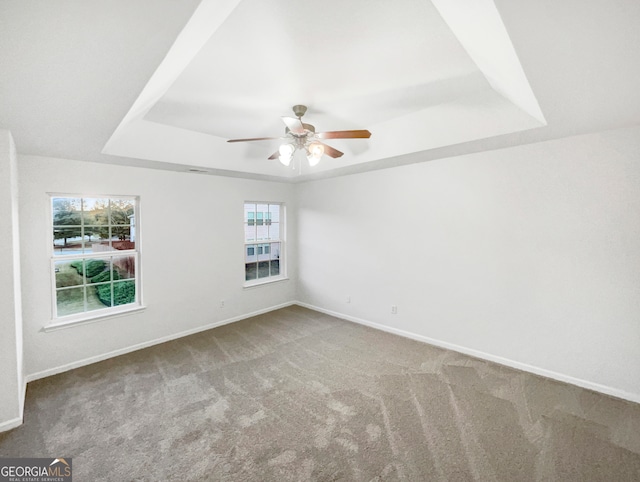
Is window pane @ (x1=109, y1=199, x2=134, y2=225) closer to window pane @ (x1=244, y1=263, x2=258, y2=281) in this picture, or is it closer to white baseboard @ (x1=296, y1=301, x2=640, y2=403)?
window pane @ (x1=244, y1=263, x2=258, y2=281)

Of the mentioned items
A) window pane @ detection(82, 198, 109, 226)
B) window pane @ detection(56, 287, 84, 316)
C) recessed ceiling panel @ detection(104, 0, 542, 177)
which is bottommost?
window pane @ detection(56, 287, 84, 316)

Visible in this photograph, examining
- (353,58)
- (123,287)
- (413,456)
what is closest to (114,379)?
(123,287)

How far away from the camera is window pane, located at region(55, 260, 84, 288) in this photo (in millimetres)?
3332

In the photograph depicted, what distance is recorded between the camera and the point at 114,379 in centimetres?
305

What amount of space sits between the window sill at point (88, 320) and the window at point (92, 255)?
45 mm

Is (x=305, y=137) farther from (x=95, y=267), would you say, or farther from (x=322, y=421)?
(x=95, y=267)

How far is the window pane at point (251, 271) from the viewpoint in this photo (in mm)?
5137

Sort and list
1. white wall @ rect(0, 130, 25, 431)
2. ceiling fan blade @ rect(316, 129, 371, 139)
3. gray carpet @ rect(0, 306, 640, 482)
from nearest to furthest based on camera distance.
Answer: gray carpet @ rect(0, 306, 640, 482)
white wall @ rect(0, 130, 25, 431)
ceiling fan blade @ rect(316, 129, 371, 139)

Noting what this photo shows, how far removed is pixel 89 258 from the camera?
3418 mm

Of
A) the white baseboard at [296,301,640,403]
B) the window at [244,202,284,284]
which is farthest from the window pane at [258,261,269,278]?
the white baseboard at [296,301,640,403]

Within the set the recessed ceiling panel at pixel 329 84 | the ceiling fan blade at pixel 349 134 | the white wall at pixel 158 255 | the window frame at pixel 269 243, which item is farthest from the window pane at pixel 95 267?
the ceiling fan blade at pixel 349 134

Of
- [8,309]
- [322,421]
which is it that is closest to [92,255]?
[8,309]

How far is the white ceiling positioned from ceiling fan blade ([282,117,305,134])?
340mm

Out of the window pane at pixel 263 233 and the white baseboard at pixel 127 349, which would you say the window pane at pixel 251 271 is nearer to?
the window pane at pixel 263 233
